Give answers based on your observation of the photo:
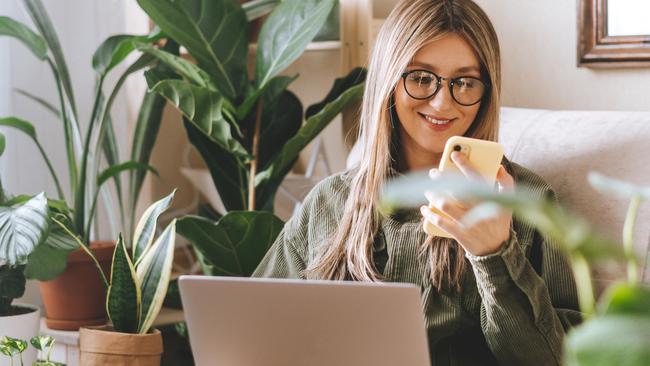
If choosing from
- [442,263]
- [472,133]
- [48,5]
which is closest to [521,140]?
[472,133]

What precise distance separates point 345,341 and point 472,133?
62 cm

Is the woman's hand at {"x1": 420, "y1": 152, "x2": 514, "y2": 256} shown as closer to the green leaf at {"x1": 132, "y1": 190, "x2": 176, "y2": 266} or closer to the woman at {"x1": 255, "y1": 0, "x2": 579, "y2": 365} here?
the woman at {"x1": 255, "y1": 0, "x2": 579, "y2": 365}

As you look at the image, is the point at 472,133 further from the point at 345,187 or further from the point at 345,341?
the point at 345,341

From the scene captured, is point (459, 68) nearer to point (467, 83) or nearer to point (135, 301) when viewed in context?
point (467, 83)

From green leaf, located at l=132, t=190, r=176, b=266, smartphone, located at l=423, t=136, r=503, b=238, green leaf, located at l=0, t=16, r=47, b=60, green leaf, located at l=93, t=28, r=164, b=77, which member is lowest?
green leaf, located at l=132, t=190, r=176, b=266

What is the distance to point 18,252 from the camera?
153 cm

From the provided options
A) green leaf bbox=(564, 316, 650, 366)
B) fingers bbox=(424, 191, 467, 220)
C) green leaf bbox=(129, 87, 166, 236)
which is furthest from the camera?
green leaf bbox=(129, 87, 166, 236)

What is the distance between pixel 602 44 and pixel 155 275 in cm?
95

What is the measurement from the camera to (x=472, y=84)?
148 cm

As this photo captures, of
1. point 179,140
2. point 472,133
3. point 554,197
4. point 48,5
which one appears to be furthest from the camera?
point 179,140

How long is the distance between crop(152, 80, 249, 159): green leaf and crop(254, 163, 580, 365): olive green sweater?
340 mm

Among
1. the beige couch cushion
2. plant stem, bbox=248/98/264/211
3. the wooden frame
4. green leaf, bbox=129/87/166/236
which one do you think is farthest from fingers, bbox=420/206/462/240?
green leaf, bbox=129/87/166/236

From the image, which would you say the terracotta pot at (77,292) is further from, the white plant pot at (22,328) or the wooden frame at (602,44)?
the wooden frame at (602,44)

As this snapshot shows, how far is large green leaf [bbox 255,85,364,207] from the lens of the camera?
1.89m
